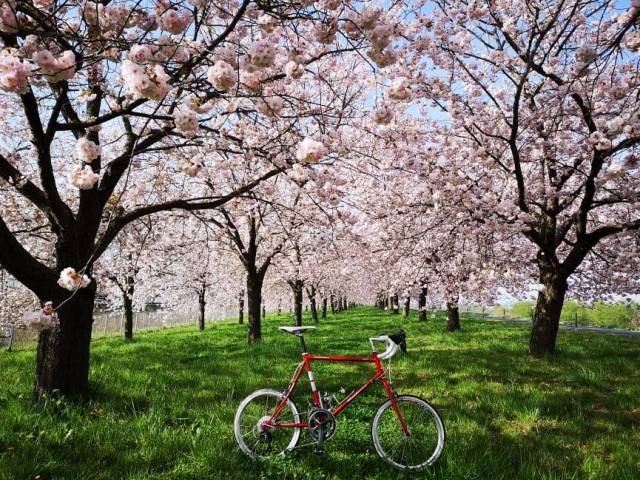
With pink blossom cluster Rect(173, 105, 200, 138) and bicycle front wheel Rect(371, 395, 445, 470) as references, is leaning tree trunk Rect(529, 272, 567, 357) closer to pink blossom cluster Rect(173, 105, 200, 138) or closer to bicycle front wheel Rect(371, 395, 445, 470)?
bicycle front wheel Rect(371, 395, 445, 470)

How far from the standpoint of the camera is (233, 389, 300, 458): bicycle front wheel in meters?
3.81

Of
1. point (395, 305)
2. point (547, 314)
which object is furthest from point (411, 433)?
point (395, 305)

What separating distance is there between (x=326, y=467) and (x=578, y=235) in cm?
730

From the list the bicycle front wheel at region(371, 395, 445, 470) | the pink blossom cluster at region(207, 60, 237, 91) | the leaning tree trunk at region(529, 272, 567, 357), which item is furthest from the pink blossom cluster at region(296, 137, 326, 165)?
the leaning tree trunk at region(529, 272, 567, 357)

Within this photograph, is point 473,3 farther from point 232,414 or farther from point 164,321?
point 164,321

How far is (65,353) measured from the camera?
504 cm

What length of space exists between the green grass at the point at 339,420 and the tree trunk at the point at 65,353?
28cm

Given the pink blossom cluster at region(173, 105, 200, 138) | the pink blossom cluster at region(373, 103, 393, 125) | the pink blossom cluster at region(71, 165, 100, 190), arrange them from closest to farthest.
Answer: the pink blossom cluster at region(173, 105, 200, 138), the pink blossom cluster at region(71, 165, 100, 190), the pink blossom cluster at region(373, 103, 393, 125)

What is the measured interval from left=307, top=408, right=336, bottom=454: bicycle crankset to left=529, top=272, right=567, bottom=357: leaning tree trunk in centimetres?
675

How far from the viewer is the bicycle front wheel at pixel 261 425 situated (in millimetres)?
Answer: 3812

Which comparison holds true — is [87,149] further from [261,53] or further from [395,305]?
[395,305]

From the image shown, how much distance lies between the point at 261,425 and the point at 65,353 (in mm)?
2887

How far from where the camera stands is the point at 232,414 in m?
4.77

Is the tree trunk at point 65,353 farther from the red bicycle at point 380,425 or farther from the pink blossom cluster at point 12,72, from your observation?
the pink blossom cluster at point 12,72
